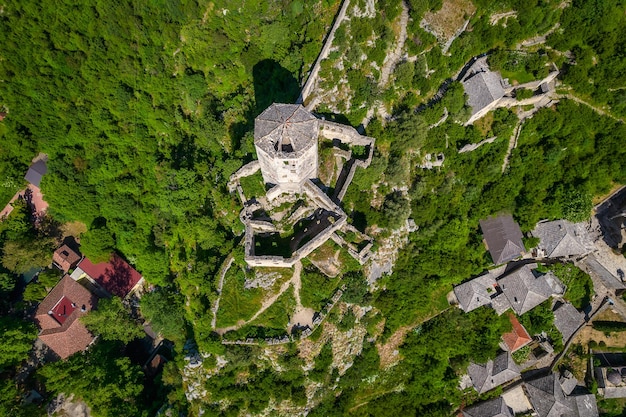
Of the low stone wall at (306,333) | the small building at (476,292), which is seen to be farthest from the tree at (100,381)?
the small building at (476,292)

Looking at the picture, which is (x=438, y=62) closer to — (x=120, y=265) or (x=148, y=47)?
(x=148, y=47)

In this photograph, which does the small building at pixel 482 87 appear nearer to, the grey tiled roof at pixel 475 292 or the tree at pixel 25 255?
the grey tiled roof at pixel 475 292

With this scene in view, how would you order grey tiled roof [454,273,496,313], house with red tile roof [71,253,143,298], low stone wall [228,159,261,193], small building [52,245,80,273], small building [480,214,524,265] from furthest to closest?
1. small building [52,245,80,273]
2. house with red tile roof [71,253,143,298]
3. grey tiled roof [454,273,496,313]
4. small building [480,214,524,265]
5. low stone wall [228,159,261,193]

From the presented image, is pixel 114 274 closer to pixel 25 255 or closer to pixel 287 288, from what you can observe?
pixel 25 255

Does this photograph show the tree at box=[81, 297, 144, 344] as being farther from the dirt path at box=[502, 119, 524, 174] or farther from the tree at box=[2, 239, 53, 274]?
the dirt path at box=[502, 119, 524, 174]

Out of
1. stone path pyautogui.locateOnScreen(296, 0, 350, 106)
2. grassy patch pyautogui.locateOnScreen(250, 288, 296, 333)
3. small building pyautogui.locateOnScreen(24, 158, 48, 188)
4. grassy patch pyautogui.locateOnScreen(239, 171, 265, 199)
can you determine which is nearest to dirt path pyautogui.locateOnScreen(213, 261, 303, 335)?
grassy patch pyautogui.locateOnScreen(250, 288, 296, 333)

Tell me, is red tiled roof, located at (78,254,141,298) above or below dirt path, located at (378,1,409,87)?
below
